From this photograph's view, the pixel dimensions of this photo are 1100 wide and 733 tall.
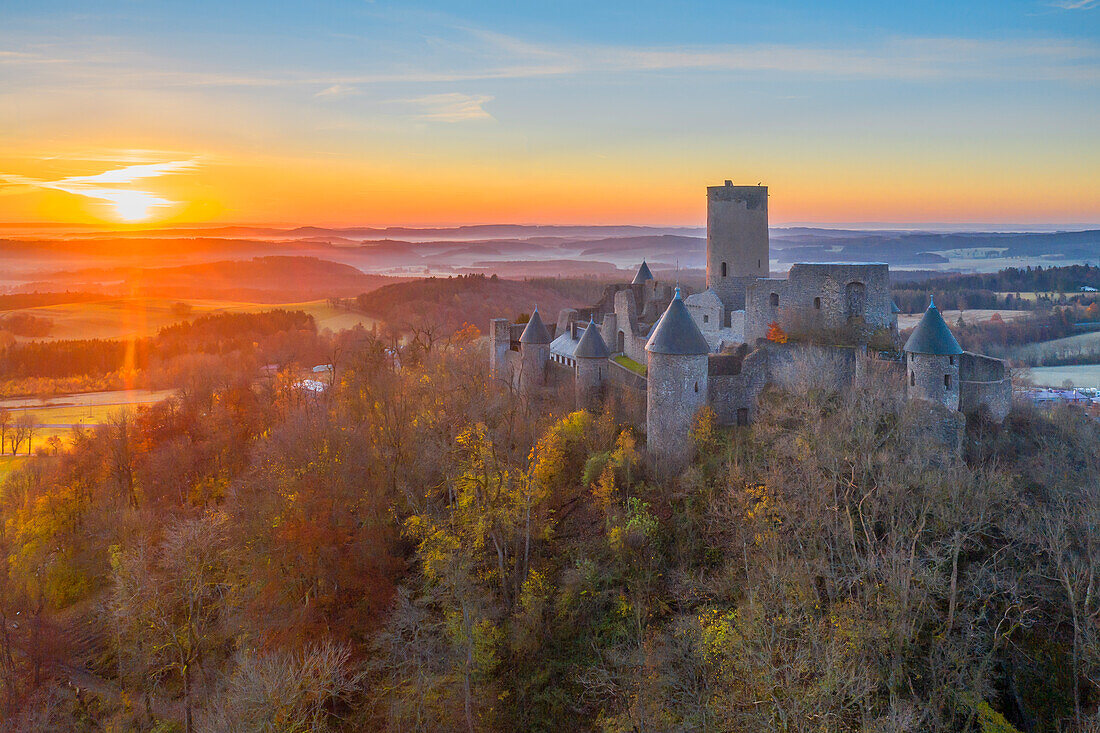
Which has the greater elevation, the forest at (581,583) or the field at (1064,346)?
→ the field at (1064,346)

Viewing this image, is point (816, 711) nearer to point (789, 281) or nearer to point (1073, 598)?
point (1073, 598)

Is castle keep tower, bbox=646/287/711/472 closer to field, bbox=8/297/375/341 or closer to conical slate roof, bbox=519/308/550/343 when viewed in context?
conical slate roof, bbox=519/308/550/343

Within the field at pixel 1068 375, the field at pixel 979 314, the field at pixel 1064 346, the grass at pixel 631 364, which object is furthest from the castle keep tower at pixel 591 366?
the field at pixel 979 314

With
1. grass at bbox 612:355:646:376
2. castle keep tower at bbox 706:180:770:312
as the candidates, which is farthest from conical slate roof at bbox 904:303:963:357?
castle keep tower at bbox 706:180:770:312

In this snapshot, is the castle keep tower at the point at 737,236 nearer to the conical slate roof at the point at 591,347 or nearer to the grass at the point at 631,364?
the grass at the point at 631,364

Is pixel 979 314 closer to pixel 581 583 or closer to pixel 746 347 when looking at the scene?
pixel 746 347

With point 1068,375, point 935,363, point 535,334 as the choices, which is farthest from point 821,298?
point 1068,375

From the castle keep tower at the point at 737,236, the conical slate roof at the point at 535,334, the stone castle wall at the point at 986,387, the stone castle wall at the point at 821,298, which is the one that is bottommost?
the stone castle wall at the point at 986,387
